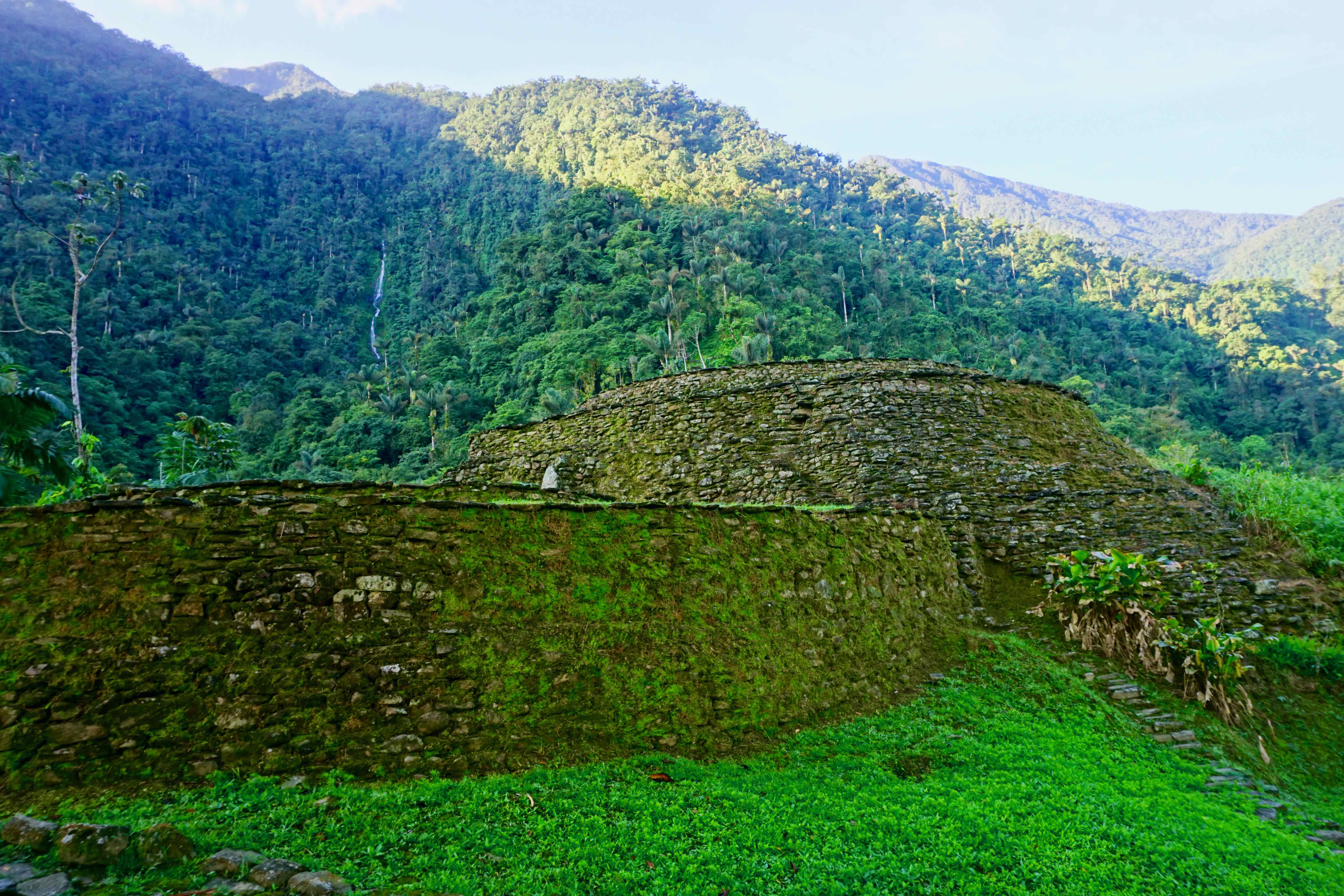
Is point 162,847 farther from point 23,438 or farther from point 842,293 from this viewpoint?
point 842,293

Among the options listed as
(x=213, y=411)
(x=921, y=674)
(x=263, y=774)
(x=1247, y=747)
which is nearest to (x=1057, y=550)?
(x=1247, y=747)

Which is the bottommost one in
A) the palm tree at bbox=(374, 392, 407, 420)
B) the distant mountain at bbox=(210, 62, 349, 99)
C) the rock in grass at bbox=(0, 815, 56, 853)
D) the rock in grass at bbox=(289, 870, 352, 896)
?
the palm tree at bbox=(374, 392, 407, 420)

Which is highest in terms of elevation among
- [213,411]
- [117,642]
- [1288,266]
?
[1288,266]

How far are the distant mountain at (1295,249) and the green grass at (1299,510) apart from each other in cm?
12406

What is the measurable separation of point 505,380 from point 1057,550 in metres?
36.5

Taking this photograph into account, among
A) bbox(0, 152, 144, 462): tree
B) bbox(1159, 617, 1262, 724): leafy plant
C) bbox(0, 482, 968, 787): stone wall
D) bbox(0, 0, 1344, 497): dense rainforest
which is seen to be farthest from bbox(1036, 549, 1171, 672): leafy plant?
bbox(0, 152, 144, 462): tree

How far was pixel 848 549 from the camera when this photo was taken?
24.2ft

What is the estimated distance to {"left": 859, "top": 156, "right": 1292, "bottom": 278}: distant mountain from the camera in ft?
475

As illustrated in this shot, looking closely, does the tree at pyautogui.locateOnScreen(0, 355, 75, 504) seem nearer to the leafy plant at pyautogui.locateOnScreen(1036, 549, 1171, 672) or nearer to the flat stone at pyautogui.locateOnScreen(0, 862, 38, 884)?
the flat stone at pyautogui.locateOnScreen(0, 862, 38, 884)

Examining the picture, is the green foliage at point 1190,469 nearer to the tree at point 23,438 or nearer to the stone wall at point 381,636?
the stone wall at point 381,636

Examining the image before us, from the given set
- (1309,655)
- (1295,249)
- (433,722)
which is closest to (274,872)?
(433,722)

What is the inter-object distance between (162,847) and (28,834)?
0.58m

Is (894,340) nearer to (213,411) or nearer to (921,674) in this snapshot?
(921,674)

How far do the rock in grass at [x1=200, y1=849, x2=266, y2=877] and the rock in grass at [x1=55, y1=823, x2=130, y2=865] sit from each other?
0.35 meters
